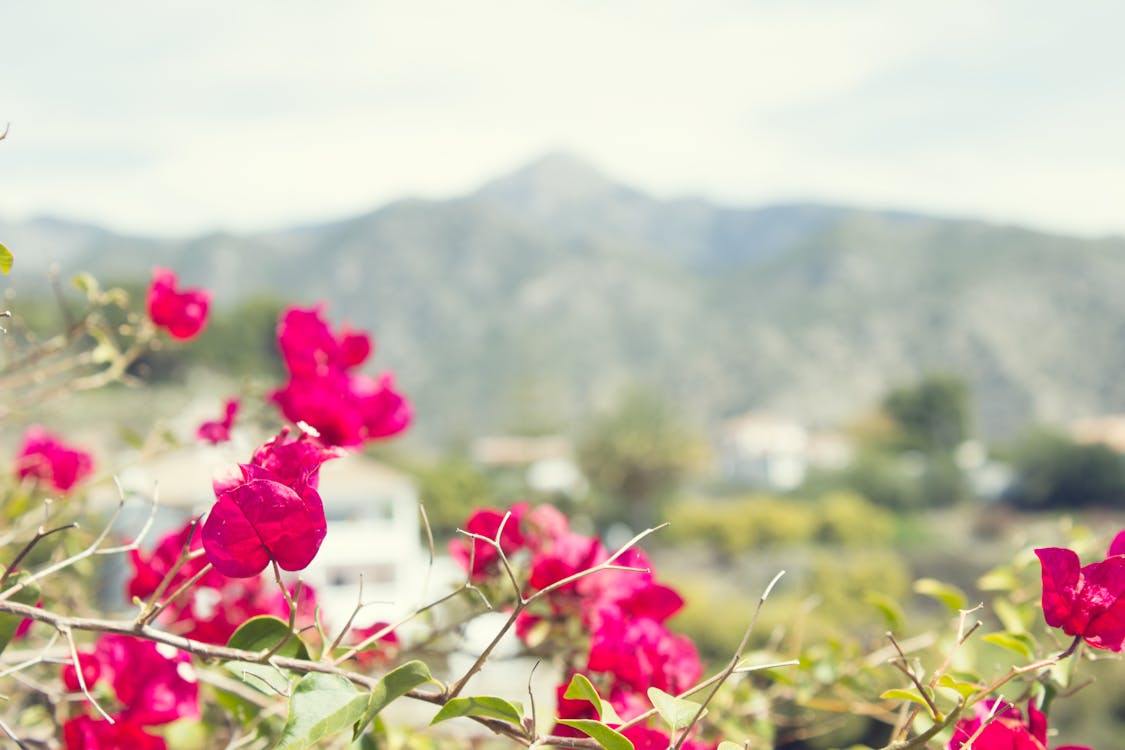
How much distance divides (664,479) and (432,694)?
24887mm

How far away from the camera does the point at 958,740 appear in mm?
579

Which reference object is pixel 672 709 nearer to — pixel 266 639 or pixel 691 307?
pixel 266 639

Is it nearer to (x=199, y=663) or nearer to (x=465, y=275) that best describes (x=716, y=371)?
(x=465, y=275)

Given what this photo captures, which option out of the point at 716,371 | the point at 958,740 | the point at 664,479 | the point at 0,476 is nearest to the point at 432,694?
the point at 958,740

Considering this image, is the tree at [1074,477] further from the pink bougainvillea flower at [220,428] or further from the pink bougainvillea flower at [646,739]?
the pink bougainvillea flower at [646,739]

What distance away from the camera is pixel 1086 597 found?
569 mm

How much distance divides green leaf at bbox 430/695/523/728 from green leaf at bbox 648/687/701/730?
0.07 m

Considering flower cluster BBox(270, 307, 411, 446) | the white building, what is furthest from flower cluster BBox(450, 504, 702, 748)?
the white building

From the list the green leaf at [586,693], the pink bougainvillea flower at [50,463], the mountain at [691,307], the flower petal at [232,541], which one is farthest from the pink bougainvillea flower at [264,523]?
the mountain at [691,307]

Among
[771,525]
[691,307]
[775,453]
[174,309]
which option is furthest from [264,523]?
[691,307]

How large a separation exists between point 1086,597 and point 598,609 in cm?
35

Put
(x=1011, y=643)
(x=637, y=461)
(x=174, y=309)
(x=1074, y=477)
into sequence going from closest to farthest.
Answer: (x=1011, y=643) < (x=174, y=309) < (x=637, y=461) < (x=1074, y=477)

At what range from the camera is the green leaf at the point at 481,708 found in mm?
467

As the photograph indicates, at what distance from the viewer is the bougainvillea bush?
493 mm
